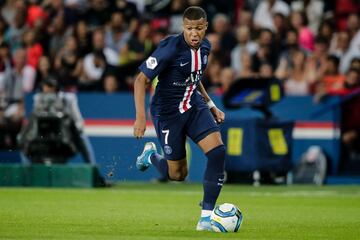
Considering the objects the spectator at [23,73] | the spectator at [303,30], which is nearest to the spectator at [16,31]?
the spectator at [23,73]

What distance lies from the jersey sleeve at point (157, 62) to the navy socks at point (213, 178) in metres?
0.97

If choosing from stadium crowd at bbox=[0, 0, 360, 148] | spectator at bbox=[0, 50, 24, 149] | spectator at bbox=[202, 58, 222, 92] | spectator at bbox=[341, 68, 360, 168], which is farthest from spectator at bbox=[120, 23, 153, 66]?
spectator at bbox=[341, 68, 360, 168]

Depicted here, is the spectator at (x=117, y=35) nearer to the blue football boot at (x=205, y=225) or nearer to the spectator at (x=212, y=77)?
the spectator at (x=212, y=77)

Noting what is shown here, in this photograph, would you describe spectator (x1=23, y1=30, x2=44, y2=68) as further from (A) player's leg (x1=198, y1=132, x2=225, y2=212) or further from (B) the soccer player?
(A) player's leg (x1=198, y1=132, x2=225, y2=212)

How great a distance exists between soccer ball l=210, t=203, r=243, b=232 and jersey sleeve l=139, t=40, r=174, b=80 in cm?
148

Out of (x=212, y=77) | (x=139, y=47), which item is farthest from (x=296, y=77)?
(x=139, y=47)

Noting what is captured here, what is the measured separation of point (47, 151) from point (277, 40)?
5.09 m

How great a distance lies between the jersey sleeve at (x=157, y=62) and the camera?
34.6 ft

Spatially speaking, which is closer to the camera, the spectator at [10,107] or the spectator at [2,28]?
the spectator at [10,107]

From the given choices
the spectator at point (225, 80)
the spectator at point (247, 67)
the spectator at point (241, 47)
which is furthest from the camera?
the spectator at point (241, 47)

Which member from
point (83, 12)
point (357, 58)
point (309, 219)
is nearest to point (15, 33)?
point (83, 12)

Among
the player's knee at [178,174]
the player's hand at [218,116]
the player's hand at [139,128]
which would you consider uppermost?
the player's hand at [139,128]

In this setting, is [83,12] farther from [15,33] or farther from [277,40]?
[277,40]

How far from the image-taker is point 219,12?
2262 cm
